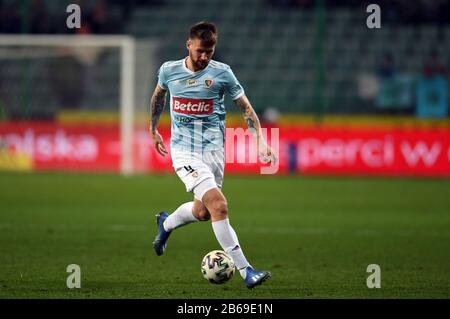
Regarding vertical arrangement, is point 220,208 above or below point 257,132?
below

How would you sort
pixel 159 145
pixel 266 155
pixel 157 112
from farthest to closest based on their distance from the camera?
pixel 157 112 → pixel 159 145 → pixel 266 155

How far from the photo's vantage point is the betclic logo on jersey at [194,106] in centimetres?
841

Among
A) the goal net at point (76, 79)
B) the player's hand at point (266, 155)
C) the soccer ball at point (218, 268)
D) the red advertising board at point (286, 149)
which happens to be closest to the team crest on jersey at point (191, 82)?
the player's hand at point (266, 155)

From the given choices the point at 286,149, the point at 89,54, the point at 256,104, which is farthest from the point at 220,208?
the point at 89,54

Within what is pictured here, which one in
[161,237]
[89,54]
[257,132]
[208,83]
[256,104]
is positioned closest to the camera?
[257,132]

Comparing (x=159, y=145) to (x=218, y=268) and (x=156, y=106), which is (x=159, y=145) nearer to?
(x=156, y=106)

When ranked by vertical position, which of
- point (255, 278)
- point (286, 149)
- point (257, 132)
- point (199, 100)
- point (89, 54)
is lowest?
point (255, 278)

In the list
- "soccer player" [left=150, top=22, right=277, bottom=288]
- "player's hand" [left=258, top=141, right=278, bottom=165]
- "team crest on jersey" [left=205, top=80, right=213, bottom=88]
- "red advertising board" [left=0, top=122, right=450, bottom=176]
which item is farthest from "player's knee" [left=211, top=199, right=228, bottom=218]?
"red advertising board" [left=0, top=122, right=450, bottom=176]

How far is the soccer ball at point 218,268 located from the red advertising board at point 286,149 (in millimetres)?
11751

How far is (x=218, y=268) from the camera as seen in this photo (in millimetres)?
7910

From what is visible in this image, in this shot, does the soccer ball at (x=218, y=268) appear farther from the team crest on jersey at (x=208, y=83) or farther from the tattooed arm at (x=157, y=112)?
the team crest on jersey at (x=208, y=83)

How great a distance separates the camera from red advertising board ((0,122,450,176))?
21.0 metres

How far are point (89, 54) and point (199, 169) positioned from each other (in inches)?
635
